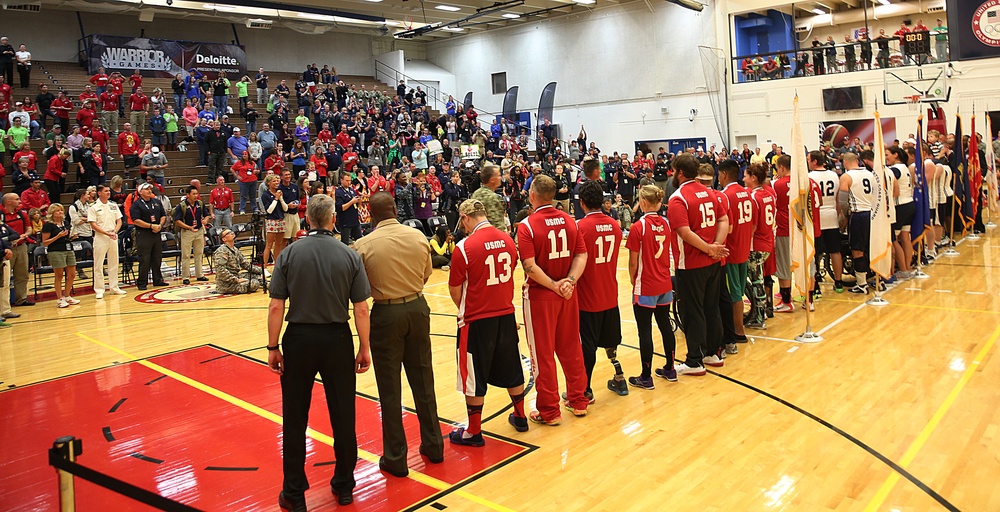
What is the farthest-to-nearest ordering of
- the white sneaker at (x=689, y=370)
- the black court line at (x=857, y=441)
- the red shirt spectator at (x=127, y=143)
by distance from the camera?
the red shirt spectator at (x=127, y=143), the white sneaker at (x=689, y=370), the black court line at (x=857, y=441)

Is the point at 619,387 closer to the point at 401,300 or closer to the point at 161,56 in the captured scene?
the point at 401,300

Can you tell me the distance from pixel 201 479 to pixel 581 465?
2.54 meters

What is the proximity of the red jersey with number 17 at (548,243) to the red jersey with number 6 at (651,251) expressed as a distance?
32.1 inches

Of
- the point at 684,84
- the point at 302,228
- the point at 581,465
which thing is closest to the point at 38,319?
the point at 302,228

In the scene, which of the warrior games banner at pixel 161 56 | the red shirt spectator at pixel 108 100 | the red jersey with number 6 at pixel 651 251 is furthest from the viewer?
the warrior games banner at pixel 161 56

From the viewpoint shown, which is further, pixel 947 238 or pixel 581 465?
pixel 947 238

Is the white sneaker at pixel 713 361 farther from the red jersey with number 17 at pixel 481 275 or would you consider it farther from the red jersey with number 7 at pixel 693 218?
the red jersey with number 17 at pixel 481 275

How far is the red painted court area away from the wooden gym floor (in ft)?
0.07

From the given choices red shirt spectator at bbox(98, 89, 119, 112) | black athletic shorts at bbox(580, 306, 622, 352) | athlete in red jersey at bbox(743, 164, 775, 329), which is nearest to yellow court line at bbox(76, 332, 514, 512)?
black athletic shorts at bbox(580, 306, 622, 352)

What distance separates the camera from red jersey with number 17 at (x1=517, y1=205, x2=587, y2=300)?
5309 mm

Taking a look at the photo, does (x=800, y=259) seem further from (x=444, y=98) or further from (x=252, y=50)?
(x=444, y=98)

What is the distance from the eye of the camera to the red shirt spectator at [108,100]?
1931 centimetres

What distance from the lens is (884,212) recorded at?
9.13m

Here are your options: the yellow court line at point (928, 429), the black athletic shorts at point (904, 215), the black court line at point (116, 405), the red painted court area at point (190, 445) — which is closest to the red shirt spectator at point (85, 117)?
the red painted court area at point (190, 445)
